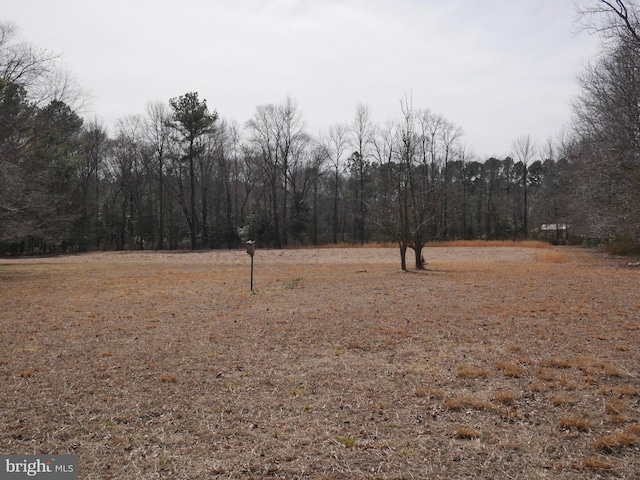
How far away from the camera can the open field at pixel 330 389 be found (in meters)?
3.06

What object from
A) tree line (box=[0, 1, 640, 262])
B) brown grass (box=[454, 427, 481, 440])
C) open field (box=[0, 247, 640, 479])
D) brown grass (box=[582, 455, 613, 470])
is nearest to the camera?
brown grass (box=[582, 455, 613, 470])

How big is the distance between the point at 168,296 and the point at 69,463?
26.2 ft

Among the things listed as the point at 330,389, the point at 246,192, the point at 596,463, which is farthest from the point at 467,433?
the point at 246,192

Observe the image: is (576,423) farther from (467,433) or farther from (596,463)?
(467,433)

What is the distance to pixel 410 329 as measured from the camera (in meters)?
6.95

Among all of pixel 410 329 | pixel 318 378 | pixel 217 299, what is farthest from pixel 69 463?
pixel 217 299

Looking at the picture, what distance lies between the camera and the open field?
10.0 feet

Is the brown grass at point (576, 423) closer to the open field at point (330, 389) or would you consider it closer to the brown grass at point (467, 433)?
the open field at point (330, 389)

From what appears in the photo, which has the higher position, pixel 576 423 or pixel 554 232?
pixel 554 232

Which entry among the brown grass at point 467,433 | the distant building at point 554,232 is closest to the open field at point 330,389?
the brown grass at point 467,433

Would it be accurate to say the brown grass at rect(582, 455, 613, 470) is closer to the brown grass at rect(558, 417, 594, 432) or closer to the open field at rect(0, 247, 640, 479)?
the open field at rect(0, 247, 640, 479)

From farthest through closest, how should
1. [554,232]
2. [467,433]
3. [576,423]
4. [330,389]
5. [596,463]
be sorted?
1. [554,232]
2. [330,389]
3. [576,423]
4. [467,433]
5. [596,463]

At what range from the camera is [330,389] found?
4438 millimetres

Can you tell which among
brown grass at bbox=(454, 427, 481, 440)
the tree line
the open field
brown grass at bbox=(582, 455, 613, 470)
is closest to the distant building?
the tree line
